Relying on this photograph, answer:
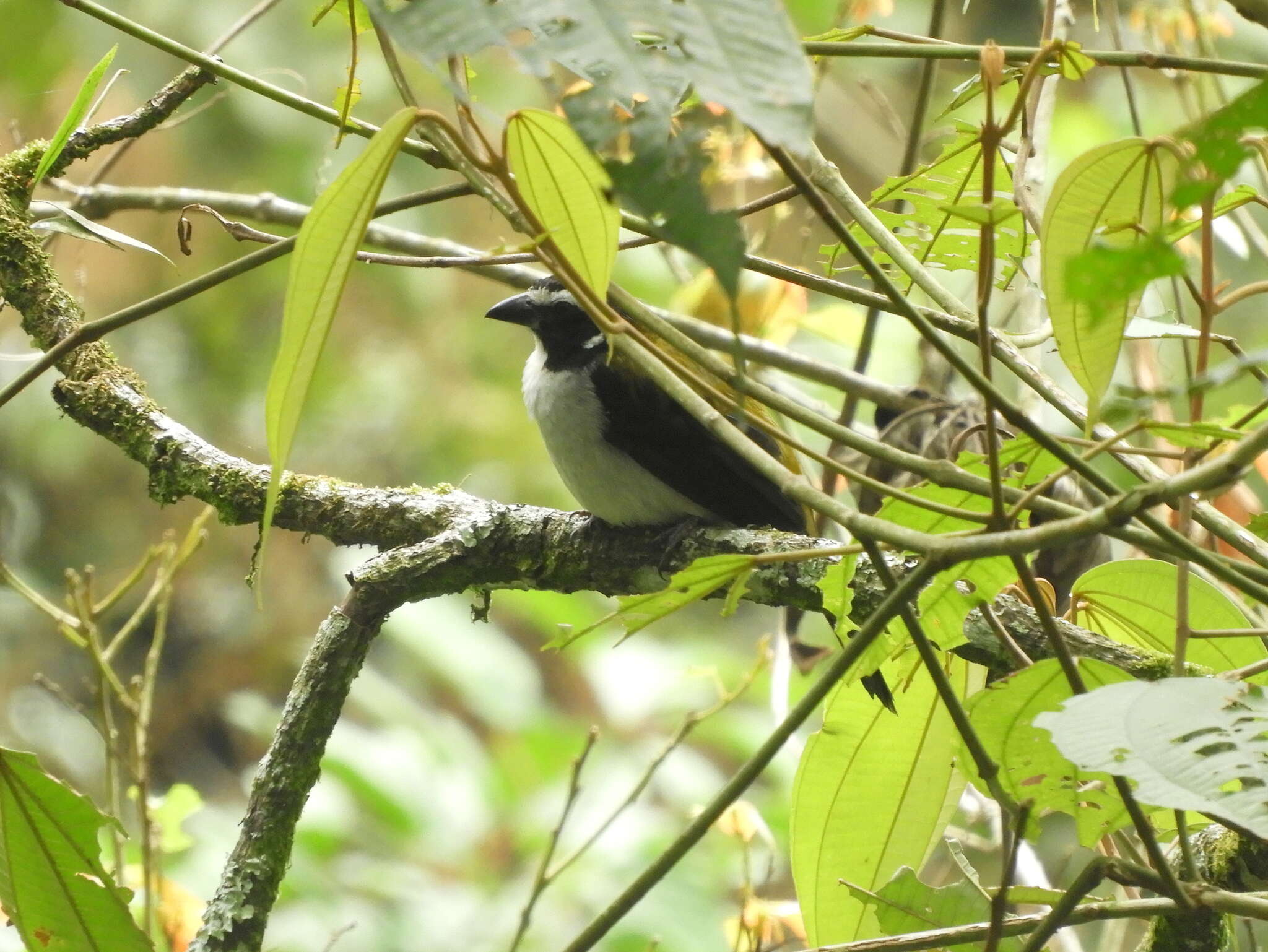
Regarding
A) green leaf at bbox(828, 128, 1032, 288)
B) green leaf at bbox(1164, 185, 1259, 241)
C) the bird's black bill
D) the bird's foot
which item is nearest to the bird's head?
the bird's black bill

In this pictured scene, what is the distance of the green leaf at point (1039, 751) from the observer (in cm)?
106

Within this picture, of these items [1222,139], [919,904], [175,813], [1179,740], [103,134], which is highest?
[103,134]

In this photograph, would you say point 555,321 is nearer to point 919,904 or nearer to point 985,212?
point 919,904

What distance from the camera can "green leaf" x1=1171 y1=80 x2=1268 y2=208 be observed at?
611 millimetres

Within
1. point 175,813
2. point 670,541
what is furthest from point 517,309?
point 175,813

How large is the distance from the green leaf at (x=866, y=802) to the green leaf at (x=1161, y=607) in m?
0.24

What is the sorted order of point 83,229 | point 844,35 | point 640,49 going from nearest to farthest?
point 640,49 → point 844,35 → point 83,229

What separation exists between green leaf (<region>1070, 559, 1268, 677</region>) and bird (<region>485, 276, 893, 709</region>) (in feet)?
3.40

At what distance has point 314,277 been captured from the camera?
89 cm

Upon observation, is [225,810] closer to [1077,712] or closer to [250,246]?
[250,246]

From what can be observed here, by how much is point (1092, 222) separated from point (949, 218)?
1.33 feet

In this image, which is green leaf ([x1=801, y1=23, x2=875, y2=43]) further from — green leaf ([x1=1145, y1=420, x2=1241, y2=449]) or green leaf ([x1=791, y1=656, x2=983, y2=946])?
green leaf ([x1=791, y1=656, x2=983, y2=946])

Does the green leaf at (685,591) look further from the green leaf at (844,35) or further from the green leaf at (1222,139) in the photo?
the green leaf at (844,35)

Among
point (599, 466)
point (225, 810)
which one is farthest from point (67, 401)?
point (225, 810)
